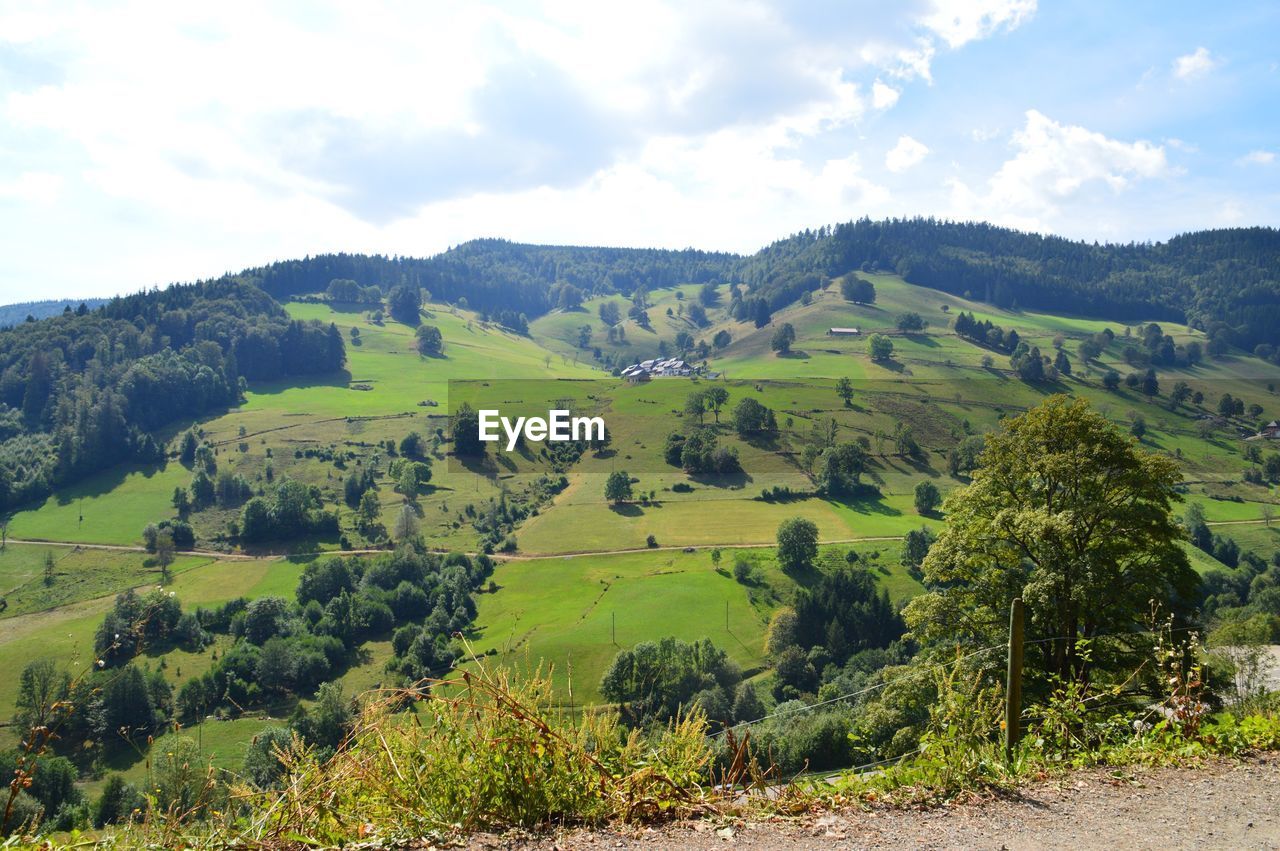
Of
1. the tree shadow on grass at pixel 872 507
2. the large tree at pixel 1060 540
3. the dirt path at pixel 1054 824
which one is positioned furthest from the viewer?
the tree shadow on grass at pixel 872 507

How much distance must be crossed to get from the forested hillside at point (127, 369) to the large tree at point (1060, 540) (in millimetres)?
134918

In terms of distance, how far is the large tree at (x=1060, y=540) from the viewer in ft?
54.1

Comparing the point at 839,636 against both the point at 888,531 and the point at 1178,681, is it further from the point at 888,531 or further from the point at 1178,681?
the point at 1178,681

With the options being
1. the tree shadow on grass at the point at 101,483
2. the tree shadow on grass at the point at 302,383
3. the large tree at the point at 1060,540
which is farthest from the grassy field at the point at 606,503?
the large tree at the point at 1060,540

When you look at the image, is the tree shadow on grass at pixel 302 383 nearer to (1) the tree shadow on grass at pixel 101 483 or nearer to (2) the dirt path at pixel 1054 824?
(1) the tree shadow on grass at pixel 101 483

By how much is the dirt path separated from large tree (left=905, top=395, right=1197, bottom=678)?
9.26 metres

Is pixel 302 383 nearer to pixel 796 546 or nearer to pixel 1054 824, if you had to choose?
pixel 796 546

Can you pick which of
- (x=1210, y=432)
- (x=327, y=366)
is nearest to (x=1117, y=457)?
(x=1210, y=432)

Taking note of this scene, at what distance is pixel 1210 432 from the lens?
115m

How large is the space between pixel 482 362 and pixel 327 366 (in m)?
38.2

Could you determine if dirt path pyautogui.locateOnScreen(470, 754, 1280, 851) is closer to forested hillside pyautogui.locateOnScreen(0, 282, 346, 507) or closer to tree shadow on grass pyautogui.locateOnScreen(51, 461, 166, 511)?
tree shadow on grass pyautogui.locateOnScreen(51, 461, 166, 511)

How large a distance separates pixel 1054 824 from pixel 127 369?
183963 millimetres

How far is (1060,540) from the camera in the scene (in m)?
17.3

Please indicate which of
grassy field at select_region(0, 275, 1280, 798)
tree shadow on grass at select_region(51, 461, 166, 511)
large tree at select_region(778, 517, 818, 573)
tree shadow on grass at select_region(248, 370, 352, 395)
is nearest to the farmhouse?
grassy field at select_region(0, 275, 1280, 798)
